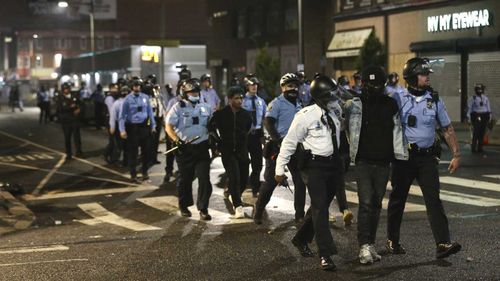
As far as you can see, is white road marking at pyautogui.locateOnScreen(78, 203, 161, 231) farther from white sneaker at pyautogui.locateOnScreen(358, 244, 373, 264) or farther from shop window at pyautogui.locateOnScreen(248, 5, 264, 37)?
shop window at pyautogui.locateOnScreen(248, 5, 264, 37)

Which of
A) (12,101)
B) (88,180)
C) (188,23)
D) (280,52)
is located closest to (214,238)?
(88,180)

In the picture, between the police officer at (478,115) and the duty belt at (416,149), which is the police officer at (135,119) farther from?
the police officer at (478,115)

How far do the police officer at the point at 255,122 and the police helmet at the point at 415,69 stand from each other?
4.57m

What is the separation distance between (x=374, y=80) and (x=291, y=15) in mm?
36084

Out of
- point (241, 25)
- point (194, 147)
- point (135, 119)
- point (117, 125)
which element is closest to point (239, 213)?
point (194, 147)

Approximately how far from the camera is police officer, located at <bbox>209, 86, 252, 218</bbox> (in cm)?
1034

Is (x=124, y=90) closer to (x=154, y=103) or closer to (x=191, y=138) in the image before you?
(x=154, y=103)

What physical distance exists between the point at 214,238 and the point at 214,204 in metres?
2.84

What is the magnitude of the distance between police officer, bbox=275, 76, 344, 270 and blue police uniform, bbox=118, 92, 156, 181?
24.5ft

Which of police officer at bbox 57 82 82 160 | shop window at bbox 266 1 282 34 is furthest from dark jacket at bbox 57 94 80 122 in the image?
shop window at bbox 266 1 282 34

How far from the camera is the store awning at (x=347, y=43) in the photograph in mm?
34062

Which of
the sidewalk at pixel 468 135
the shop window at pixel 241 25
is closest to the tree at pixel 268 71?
the sidewalk at pixel 468 135

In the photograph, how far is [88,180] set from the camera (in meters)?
15.1

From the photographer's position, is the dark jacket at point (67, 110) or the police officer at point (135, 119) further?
the dark jacket at point (67, 110)
